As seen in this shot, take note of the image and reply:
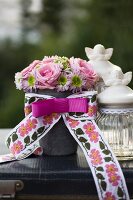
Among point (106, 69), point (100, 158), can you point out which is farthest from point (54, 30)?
point (100, 158)

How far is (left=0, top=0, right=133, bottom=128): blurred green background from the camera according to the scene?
3.44m

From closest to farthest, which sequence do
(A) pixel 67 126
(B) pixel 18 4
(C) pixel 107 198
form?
1. (C) pixel 107 198
2. (A) pixel 67 126
3. (B) pixel 18 4

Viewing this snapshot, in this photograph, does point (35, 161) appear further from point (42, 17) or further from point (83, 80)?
point (42, 17)

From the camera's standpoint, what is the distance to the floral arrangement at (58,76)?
1.02 metres

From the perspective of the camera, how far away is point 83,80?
3.39ft

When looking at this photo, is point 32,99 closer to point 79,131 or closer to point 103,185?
point 79,131

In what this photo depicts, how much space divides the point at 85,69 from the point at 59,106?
0.09m

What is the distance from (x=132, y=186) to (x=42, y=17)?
8.81ft

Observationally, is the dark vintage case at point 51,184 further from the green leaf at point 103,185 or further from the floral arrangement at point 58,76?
the floral arrangement at point 58,76

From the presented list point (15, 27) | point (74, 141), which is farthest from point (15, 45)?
point (74, 141)

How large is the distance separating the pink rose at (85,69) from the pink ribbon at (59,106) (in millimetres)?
43

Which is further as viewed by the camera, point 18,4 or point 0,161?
point 18,4

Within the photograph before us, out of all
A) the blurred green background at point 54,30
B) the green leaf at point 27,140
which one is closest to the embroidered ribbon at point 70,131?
the green leaf at point 27,140

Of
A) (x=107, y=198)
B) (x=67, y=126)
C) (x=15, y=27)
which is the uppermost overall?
(x=15, y=27)
